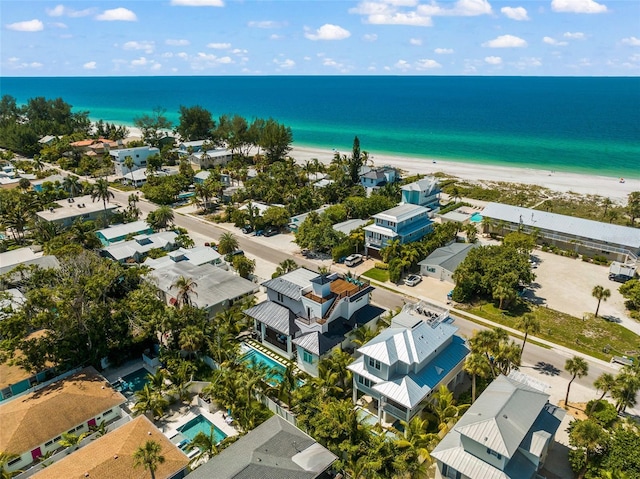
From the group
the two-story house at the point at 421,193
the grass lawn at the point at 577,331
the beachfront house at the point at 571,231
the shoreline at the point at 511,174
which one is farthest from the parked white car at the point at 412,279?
the shoreline at the point at 511,174

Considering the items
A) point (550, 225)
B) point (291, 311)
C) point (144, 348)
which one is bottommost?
point (144, 348)

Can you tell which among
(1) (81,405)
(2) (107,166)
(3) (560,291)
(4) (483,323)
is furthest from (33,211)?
(3) (560,291)

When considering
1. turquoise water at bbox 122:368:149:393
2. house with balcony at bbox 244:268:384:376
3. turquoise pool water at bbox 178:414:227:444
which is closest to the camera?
turquoise pool water at bbox 178:414:227:444

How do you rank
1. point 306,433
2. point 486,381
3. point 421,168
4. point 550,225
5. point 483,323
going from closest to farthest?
point 306,433, point 486,381, point 483,323, point 550,225, point 421,168

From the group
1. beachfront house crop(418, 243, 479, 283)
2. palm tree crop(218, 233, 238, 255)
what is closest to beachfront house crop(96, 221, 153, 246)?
palm tree crop(218, 233, 238, 255)

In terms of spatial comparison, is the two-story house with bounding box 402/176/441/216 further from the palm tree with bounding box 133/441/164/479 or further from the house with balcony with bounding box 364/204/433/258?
the palm tree with bounding box 133/441/164/479

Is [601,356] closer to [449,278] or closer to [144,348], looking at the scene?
[449,278]

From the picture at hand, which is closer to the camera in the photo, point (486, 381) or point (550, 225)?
point (486, 381)
